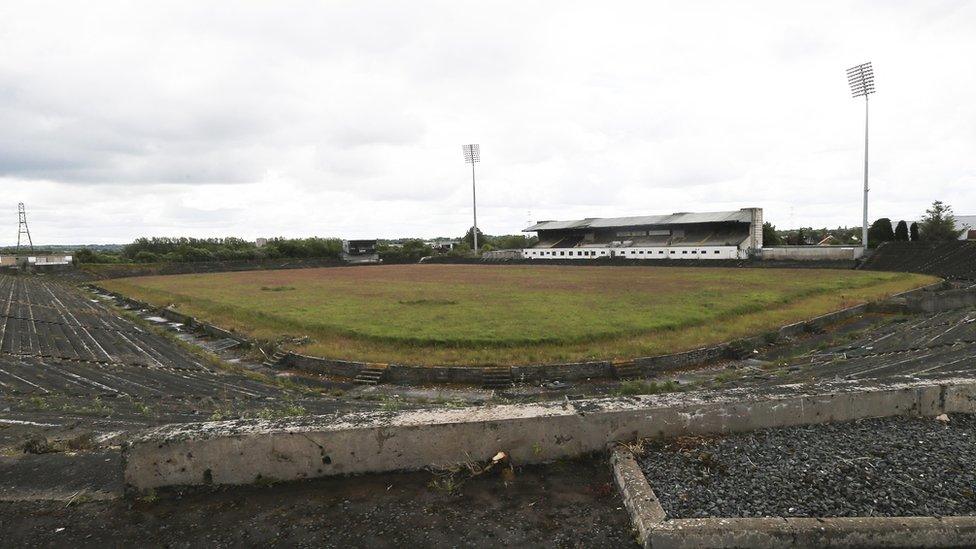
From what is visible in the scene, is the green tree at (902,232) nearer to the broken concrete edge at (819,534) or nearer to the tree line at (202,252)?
the broken concrete edge at (819,534)

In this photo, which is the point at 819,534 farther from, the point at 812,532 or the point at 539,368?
the point at 539,368

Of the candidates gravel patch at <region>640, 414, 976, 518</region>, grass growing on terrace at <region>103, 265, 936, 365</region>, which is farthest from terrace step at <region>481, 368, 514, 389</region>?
gravel patch at <region>640, 414, 976, 518</region>

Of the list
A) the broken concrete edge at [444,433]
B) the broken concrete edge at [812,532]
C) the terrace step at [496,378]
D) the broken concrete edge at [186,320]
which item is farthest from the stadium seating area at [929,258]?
the broken concrete edge at [186,320]

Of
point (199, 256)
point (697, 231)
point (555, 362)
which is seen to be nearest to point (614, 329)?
point (555, 362)

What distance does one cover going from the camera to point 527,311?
84.0 ft

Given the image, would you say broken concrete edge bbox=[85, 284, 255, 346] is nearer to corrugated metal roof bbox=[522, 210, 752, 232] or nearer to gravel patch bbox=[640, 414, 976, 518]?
gravel patch bbox=[640, 414, 976, 518]

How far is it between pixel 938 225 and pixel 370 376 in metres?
68.8

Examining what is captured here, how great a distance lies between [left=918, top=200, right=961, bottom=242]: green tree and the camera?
5672 centimetres

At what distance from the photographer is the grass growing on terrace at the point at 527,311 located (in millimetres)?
18594

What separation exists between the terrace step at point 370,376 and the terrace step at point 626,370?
7.58m

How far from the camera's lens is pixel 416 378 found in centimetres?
1638

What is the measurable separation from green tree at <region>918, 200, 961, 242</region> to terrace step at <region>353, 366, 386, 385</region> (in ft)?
217

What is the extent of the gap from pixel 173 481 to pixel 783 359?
1838cm

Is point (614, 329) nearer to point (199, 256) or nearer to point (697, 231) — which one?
Answer: point (697, 231)
